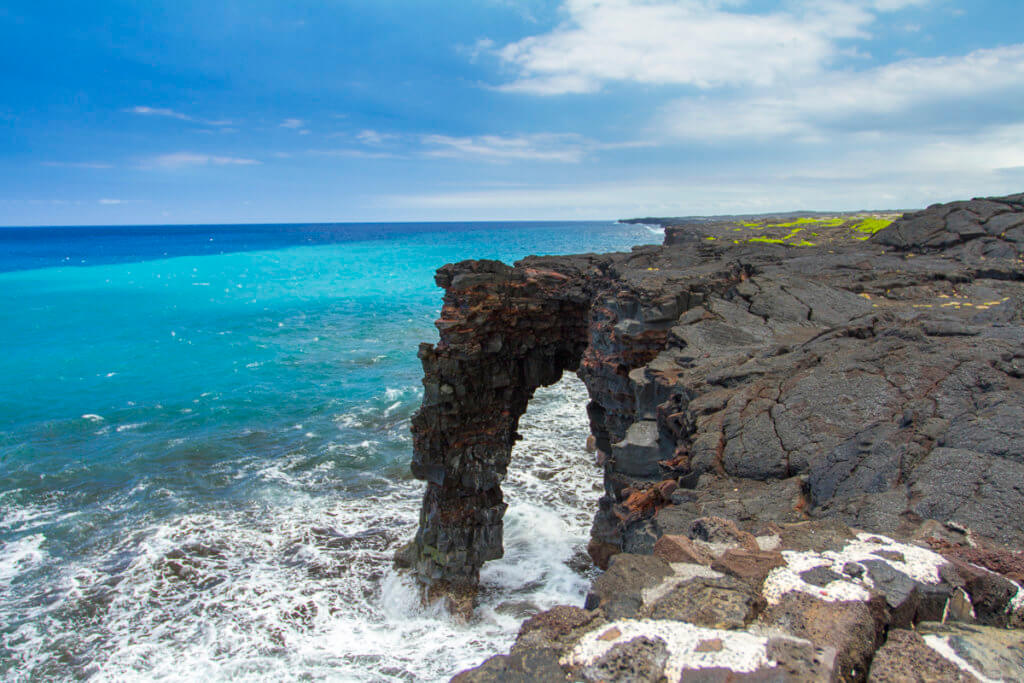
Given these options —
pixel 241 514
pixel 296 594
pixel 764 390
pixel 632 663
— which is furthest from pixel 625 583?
pixel 241 514

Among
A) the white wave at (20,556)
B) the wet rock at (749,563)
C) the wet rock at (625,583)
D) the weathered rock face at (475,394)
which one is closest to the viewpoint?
the wet rock at (625,583)

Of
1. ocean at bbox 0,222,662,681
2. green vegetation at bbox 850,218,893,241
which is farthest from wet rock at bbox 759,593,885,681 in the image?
green vegetation at bbox 850,218,893,241

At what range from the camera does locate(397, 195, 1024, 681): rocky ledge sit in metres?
4.52

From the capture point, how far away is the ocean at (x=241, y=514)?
15523 mm

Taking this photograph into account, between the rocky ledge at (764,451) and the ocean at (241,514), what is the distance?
240 cm

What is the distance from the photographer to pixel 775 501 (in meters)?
7.15

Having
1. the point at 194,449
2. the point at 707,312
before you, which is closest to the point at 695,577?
the point at 707,312

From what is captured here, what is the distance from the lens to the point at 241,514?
22.5 m

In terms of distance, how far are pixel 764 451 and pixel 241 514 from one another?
2064 centimetres

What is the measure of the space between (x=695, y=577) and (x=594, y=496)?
64.9ft

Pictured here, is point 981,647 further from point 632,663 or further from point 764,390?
point 764,390

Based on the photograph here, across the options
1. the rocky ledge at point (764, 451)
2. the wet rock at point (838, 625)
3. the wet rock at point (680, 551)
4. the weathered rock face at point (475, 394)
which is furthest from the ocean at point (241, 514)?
the wet rock at point (838, 625)

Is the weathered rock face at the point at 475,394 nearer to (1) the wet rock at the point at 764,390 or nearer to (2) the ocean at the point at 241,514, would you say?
(1) the wet rock at the point at 764,390

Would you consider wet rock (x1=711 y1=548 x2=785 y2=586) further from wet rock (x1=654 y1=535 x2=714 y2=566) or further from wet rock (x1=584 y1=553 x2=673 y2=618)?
wet rock (x1=584 y1=553 x2=673 y2=618)
